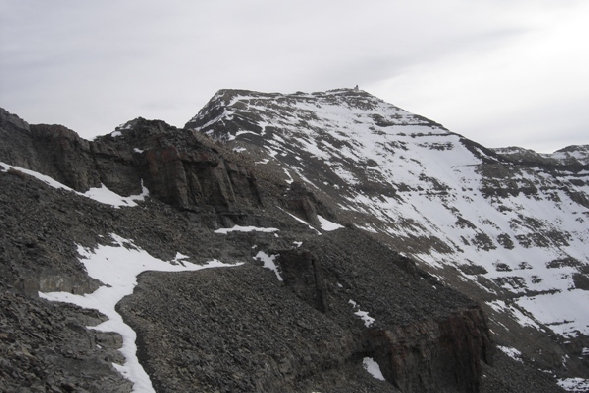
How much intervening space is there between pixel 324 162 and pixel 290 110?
42404 millimetres

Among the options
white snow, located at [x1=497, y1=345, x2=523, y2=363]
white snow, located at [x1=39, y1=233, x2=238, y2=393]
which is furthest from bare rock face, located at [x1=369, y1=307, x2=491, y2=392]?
white snow, located at [x1=497, y1=345, x2=523, y2=363]

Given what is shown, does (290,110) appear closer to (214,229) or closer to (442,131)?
(442,131)

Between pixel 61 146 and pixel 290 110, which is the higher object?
pixel 290 110

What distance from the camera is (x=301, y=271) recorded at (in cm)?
3541

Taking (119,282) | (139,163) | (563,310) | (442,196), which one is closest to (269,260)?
(139,163)

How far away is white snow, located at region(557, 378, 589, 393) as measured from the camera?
204 feet

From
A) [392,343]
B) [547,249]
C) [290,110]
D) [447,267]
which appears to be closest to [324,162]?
[447,267]

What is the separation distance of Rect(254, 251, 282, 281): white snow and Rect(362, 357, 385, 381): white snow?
7.45 meters

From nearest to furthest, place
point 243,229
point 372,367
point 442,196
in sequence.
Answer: point 372,367 → point 243,229 → point 442,196

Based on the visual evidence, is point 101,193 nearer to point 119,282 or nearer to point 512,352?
point 119,282

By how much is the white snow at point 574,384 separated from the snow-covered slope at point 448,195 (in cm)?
623

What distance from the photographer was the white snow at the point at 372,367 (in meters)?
33.7

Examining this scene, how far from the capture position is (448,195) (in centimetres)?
13675

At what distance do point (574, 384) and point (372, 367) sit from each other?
145ft
